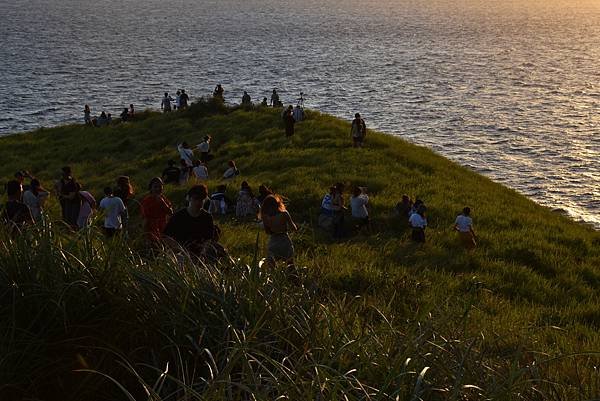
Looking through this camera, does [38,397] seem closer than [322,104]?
Yes

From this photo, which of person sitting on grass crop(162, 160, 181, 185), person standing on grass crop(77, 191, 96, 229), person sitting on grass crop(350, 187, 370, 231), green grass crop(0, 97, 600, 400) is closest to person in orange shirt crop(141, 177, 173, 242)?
green grass crop(0, 97, 600, 400)

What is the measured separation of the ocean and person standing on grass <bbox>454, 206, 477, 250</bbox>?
35.6 ft

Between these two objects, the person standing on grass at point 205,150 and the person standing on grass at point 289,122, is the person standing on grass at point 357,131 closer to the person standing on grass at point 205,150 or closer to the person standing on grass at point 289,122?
the person standing on grass at point 289,122

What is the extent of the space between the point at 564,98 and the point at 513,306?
5017 cm

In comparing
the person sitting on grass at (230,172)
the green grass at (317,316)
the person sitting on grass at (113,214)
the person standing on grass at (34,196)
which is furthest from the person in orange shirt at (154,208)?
the person sitting on grass at (230,172)

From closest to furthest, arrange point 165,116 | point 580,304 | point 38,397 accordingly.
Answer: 1. point 38,397
2. point 580,304
3. point 165,116

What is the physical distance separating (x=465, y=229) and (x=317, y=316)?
10.9 m

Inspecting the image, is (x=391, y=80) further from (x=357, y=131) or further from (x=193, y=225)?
(x=193, y=225)

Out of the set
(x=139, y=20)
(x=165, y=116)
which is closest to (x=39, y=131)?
(x=165, y=116)

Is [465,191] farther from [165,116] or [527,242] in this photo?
[165,116]

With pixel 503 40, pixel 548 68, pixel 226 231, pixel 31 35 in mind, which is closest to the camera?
pixel 226 231

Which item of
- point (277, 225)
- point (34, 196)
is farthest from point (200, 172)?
point (277, 225)

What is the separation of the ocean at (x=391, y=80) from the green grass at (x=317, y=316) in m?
12.0

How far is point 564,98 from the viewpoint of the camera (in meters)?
56.7
